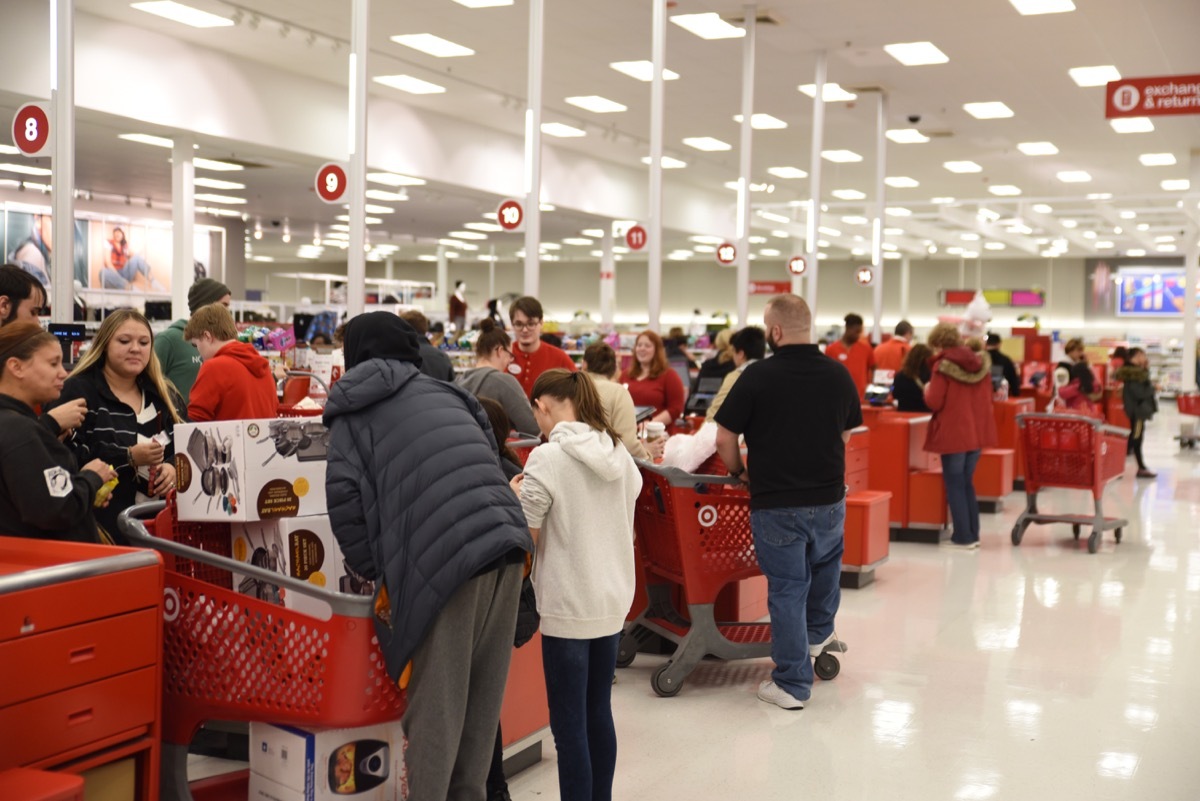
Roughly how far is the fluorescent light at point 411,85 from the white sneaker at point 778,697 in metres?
10.8

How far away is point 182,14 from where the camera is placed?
36.8 ft

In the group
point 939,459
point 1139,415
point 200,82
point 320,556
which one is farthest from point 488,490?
point 1139,415

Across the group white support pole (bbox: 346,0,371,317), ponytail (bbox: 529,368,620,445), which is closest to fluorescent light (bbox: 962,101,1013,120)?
white support pole (bbox: 346,0,371,317)

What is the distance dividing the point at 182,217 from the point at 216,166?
3.16m

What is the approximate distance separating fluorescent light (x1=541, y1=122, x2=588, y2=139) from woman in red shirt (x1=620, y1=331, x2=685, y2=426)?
32.2 ft

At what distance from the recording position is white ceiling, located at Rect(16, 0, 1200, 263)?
1094cm

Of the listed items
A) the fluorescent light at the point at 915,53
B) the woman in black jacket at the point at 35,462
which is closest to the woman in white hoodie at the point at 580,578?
the woman in black jacket at the point at 35,462

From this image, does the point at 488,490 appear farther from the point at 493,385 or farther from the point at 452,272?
the point at 452,272

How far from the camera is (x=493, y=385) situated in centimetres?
516

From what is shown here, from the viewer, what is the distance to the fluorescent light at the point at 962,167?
19.4m

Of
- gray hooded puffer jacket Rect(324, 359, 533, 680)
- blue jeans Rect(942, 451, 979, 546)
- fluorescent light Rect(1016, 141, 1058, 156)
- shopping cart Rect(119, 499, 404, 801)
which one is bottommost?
blue jeans Rect(942, 451, 979, 546)

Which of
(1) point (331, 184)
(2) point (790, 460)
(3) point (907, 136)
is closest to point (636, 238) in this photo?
(3) point (907, 136)

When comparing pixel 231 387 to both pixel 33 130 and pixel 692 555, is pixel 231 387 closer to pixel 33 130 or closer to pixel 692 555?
pixel 692 555

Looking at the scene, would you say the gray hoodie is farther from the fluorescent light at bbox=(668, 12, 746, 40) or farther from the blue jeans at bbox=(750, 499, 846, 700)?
the fluorescent light at bbox=(668, 12, 746, 40)
